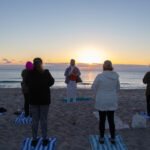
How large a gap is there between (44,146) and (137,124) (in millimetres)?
3207

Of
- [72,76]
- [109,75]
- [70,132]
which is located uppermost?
[109,75]

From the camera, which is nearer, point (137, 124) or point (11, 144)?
point (11, 144)

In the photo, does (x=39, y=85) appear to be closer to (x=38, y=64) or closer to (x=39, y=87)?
(x=39, y=87)

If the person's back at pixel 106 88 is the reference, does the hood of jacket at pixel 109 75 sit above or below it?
above

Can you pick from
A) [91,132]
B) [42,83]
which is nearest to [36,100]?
[42,83]

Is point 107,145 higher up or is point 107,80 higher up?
point 107,80

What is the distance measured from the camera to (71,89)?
1002cm

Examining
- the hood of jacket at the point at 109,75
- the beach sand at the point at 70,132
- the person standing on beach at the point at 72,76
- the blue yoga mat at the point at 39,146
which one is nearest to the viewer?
the hood of jacket at the point at 109,75

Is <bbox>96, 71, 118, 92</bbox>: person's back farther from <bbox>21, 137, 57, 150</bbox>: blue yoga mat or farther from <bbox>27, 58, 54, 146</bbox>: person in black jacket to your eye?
<bbox>21, 137, 57, 150</bbox>: blue yoga mat

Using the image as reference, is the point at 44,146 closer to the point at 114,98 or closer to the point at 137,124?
the point at 114,98

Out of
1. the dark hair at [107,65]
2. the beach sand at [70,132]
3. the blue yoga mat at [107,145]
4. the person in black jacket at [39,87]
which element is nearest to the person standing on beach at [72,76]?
the beach sand at [70,132]

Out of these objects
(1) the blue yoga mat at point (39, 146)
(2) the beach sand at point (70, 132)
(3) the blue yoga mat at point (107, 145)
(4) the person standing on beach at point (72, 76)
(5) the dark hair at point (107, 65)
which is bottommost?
(2) the beach sand at point (70, 132)

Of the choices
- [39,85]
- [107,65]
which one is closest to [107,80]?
[107,65]

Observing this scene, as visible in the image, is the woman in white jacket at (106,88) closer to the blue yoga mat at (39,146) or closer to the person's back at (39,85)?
the person's back at (39,85)
